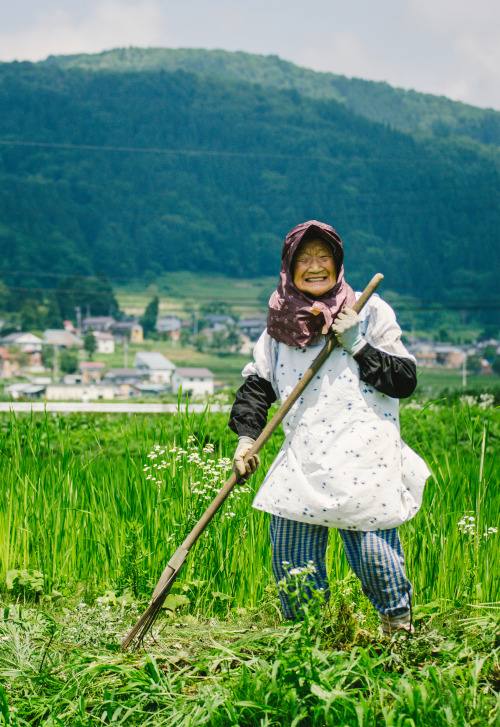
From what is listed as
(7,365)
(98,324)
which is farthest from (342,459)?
(98,324)

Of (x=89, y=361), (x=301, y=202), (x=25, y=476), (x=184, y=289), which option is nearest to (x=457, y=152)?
(x=301, y=202)

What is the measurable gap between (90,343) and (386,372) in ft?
275

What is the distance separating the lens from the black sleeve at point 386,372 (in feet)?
8.06

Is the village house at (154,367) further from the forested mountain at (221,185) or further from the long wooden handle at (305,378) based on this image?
the long wooden handle at (305,378)

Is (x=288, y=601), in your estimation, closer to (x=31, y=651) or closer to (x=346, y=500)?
(x=346, y=500)

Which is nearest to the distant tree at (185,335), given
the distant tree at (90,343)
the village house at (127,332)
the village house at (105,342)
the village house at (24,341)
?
the village house at (127,332)

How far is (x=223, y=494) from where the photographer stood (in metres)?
2.53

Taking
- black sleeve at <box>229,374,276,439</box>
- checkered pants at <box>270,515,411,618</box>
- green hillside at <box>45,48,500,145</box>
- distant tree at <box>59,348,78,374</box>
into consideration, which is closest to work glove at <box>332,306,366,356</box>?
black sleeve at <box>229,374,276,439</box>

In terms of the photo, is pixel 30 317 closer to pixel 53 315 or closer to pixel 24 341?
pixel 53 315

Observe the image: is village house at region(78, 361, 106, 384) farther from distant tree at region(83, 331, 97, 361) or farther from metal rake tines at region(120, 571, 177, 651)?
metal rake tines at region(120, 571, 177, 651)

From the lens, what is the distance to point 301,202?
11525 centimetres

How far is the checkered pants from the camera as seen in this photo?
2.46m

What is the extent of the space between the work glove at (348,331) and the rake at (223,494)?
3cm

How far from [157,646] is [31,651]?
41 cm
